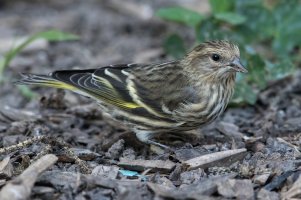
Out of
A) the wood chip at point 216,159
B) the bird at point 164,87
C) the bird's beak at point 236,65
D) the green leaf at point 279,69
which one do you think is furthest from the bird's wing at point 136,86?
the green leaf at point 279,69

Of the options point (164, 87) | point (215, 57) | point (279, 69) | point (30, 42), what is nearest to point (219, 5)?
point (279, 69)

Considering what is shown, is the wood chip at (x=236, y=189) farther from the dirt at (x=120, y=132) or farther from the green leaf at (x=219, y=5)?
the green leaf at (x=219, y=5)

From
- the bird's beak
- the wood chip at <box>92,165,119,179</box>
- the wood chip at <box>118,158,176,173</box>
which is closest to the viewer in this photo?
the wood chip at <box>92,165,119,179</box>

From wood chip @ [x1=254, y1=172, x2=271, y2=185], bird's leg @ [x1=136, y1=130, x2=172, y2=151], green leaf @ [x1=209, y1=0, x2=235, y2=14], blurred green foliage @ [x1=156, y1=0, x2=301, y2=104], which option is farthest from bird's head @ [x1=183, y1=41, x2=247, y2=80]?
green leaf @ [x1=209, y1=0, x2=235, y2=14]

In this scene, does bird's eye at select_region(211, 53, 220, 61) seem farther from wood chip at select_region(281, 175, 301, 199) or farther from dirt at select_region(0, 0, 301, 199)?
wood chip at select_region(281, 175, 301, 199)

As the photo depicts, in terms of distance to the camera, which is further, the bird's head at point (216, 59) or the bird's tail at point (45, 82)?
the bird's tail at point (45, 82)

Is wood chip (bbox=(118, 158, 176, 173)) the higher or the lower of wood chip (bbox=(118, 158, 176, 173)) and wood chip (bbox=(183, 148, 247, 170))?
the lower

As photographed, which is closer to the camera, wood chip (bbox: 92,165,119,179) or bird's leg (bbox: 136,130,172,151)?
wood chip (bbox: 92,165,119,179)

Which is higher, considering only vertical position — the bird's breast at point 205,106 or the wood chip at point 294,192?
the bird's breast at point 205,106

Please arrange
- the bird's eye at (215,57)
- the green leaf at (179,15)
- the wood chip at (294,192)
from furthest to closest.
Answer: the green leaf at (179,15) → the bird's eye at (215,57) → the wood chip at (294,192)
